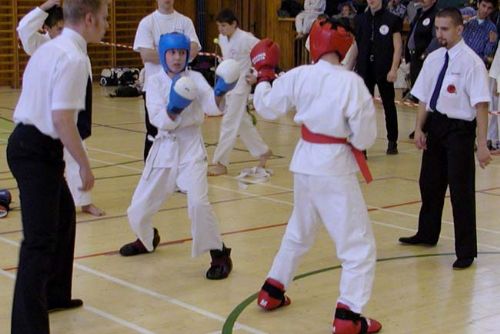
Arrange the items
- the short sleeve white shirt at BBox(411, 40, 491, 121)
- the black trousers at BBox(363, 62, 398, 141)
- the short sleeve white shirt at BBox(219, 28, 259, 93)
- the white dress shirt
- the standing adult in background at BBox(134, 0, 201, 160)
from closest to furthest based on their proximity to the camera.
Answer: the white dress shirt < the short sleeve white shirt at BBox(411, 40, 491, 121) < the standing adult in background at BBox(134, 0, 201, 160) < the short sleeve white shirt at BBox(219, 28, 259, 93) < the black trousers at BBox(363, 62, 398, 141)

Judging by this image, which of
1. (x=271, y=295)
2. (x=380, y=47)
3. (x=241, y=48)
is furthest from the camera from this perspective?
(x=380, y=47)

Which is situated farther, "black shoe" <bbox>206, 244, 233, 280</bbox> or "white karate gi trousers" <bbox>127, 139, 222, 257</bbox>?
"black shoe" <bbox>206, 244, 233, 280</bbox>

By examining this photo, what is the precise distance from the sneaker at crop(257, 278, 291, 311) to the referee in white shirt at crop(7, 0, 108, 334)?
1341mm

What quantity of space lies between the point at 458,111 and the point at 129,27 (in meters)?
15.3

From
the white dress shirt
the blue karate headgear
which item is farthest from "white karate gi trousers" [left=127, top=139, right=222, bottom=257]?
the white dress shirt

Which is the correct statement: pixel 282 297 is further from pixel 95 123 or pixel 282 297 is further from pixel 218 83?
pixel 95 123

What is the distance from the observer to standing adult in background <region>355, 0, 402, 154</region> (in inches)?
419

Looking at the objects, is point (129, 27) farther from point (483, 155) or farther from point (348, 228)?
point (348, 228)

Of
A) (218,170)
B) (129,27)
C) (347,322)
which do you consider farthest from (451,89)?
(129,27)

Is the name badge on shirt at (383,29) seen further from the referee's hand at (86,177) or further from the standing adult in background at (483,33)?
the referee's hand at (86,177)

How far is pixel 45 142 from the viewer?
434 centimetres

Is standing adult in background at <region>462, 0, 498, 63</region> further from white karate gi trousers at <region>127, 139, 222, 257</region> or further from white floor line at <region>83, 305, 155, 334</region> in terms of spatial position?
white floor line at <region>83, 305, 155, 334</region>

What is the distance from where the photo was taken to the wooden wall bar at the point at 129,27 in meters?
18.5

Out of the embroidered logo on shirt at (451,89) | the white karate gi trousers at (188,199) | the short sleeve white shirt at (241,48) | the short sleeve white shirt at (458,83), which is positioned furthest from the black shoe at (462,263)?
the short sleeve white shirt at (241,48)
